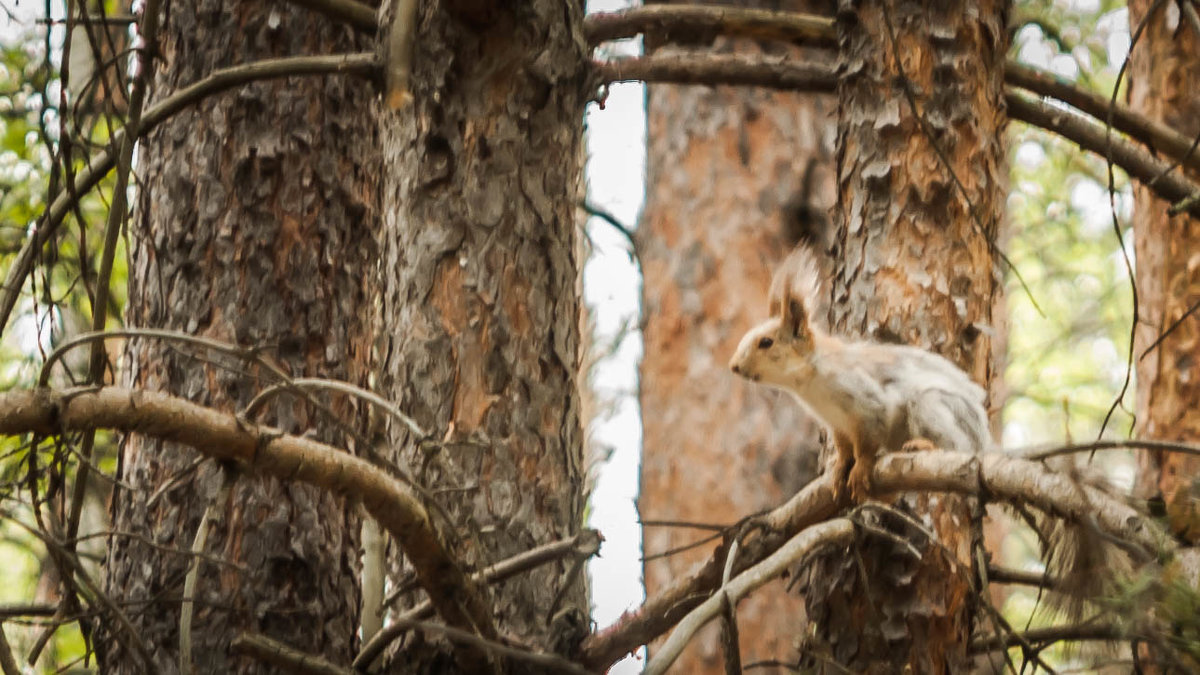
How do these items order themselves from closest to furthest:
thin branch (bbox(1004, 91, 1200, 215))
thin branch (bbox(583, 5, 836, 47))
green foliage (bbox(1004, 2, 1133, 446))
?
thin branch (bbox(1004, 91, 1200, 215)), thin branch (bbox(583, 5, 836, 47)), green foliage (bbox(1004, 2, 1133, 446))

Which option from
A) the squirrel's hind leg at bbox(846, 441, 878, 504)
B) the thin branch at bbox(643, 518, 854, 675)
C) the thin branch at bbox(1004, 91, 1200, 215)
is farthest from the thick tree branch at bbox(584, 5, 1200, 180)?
the thin branch at bbox(643, 518, 854, 675)

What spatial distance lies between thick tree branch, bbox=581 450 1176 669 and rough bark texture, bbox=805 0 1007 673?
356mm

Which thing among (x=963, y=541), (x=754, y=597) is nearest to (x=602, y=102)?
(x=963, y=541)

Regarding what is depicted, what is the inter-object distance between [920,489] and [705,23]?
1962 millimetres

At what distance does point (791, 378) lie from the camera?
4.12 m

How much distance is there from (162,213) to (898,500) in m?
2.28

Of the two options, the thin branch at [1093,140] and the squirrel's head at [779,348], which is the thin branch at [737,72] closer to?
the thin branch at [1093,140]

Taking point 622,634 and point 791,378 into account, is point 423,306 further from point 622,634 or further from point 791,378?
point 791,378

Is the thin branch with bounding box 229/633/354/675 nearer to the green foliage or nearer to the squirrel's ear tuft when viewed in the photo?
the squirrel's ear tuft

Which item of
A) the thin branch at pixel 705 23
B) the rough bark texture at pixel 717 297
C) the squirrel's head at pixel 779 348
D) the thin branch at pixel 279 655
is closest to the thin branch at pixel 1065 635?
the squirrel's head at pixel 779 348

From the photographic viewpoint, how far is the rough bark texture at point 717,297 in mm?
6703

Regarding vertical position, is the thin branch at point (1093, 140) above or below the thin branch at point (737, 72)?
below

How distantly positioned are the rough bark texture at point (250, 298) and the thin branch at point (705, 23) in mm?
831

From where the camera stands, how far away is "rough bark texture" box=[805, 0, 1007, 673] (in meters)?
3.50
